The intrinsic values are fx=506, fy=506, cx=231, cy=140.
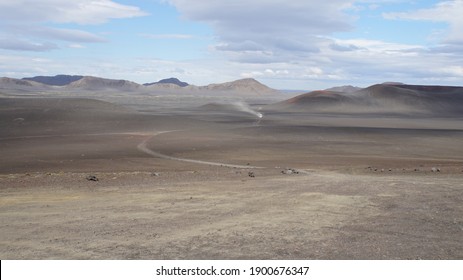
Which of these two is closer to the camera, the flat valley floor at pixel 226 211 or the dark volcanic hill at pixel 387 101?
the flat valley floor at pixel 226 211

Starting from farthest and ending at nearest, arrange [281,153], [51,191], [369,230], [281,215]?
[281,153] → [51,191] → [281,215] → [369,230]

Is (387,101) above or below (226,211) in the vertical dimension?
above

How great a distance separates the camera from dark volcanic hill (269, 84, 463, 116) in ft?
294

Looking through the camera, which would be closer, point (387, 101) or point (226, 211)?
point (226, 211)

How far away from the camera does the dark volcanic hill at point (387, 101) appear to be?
89.6 metres

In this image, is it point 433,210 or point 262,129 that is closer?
point 433,210

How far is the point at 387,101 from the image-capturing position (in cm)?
9619

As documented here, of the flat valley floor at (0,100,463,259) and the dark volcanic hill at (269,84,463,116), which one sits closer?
the flat valley floor at (0,100,463,259)

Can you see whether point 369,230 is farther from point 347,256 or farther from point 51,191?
point 51,191

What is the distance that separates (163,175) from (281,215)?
28.2ft

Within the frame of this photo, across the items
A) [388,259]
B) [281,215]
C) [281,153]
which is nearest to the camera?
[388,259]

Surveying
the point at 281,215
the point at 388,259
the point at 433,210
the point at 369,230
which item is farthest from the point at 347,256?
the point at 433,210

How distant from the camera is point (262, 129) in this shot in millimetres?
48500

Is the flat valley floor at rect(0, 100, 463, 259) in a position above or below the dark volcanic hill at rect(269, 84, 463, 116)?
below
